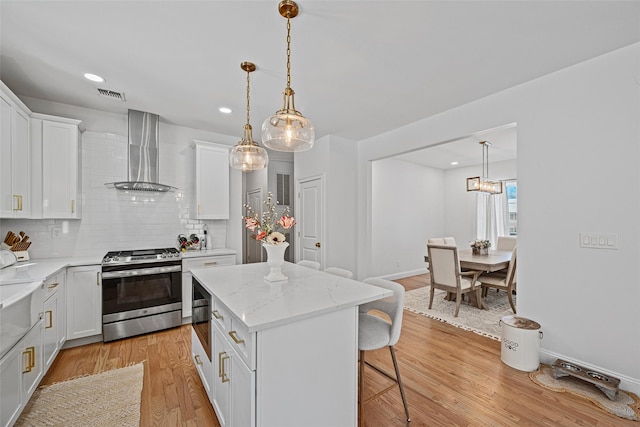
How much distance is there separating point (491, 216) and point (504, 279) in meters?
2.86

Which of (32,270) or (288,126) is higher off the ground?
(288,126)

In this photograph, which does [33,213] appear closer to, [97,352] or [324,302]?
[97,352]

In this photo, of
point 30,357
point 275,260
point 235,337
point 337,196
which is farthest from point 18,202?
point 337,196

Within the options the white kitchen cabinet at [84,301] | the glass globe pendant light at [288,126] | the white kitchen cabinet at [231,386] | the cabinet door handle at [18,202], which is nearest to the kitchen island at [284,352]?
the white kitchen cabinet at [231,386]

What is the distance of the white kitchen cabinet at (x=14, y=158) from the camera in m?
2.27

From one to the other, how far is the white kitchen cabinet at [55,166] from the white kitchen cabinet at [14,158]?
0.31 feet

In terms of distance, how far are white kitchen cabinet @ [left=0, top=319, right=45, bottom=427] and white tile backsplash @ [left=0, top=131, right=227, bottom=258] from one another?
149 centimetres

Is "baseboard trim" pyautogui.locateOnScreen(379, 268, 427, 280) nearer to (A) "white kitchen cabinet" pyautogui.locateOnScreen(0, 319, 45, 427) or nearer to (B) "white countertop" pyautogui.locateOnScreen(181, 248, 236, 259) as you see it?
(B) "white countertop" pyautogui.locateOnScreen(181, 248, 236, 259)

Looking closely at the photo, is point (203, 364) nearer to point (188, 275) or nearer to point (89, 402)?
point (89, 402)

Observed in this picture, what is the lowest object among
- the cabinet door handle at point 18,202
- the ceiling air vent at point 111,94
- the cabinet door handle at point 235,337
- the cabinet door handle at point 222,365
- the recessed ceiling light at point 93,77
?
the cabinet door handle at point 222,365

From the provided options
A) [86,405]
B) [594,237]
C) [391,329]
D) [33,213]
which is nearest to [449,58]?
[594,237]

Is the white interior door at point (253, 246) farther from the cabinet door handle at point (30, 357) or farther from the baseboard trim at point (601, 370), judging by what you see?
the baseboard trim at point (601, 370)

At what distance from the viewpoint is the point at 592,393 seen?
209 cm

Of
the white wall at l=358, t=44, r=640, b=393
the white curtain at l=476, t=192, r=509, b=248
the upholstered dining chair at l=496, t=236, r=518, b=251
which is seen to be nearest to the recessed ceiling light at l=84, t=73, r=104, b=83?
the white wall at l=358, t=44, r=640, b=393
